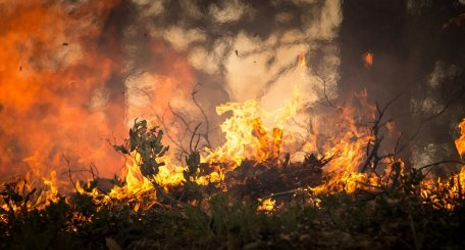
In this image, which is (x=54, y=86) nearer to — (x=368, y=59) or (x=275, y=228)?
(x=368, y=59)

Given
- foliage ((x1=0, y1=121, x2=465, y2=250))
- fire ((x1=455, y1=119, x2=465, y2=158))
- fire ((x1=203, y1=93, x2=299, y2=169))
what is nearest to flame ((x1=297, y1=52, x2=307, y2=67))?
fire ((x1=203, y1=93, x2=299, y2=169))

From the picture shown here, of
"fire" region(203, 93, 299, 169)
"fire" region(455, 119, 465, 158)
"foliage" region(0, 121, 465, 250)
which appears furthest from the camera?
"fire" region(455, 119, 465, 158)

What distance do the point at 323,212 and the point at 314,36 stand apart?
10.0 metres

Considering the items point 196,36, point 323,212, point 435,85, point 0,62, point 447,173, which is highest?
point 196,36

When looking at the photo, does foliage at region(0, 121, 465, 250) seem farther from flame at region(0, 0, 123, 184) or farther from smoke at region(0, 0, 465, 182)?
flame at region(0, 0, 123, 184)

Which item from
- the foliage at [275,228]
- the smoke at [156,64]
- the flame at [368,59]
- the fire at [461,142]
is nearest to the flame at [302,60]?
the smoke at [156,64]

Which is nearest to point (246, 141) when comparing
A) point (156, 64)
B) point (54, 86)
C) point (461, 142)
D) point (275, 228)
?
point (275, 228)

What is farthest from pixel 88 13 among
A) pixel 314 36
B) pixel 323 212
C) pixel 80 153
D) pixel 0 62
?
pixel 323 212

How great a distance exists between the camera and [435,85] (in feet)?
30.7

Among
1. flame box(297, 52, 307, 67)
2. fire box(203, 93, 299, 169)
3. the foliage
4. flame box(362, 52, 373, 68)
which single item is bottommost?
the foliage

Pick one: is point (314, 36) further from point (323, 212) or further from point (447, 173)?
point (323, 212)

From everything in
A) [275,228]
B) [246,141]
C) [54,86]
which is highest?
[54,86]

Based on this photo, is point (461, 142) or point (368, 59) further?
point (368, 59)

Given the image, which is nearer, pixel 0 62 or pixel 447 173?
pixel 447 173
